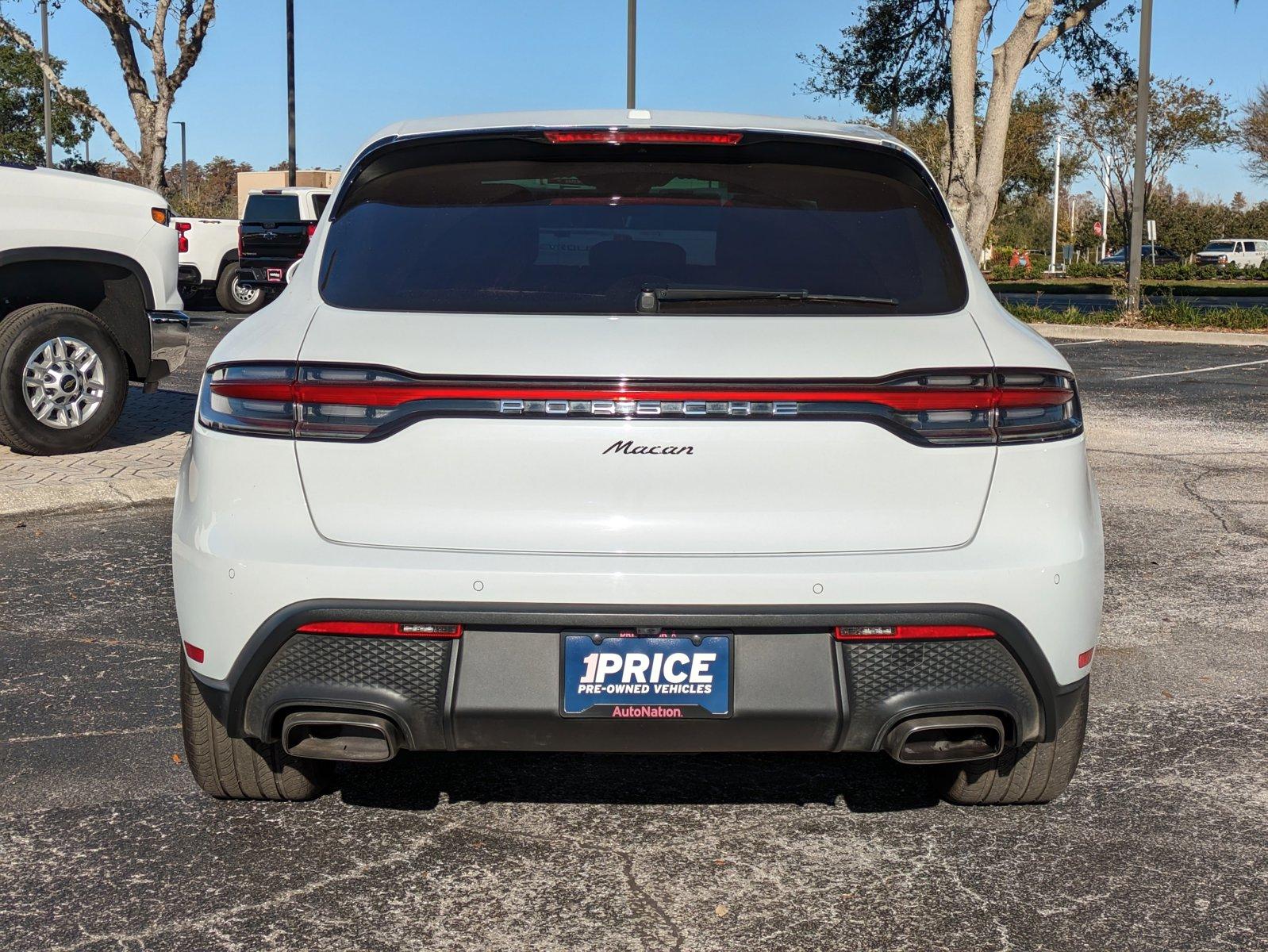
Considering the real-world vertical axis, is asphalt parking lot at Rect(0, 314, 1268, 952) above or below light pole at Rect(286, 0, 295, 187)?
below

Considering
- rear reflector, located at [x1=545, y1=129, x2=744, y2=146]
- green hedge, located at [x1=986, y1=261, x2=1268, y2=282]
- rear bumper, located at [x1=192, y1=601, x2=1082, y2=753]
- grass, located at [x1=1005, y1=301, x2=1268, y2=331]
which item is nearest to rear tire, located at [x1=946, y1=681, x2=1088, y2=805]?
rear bumper, located at [x1=192, y1=601, x2=1082, y2=753]

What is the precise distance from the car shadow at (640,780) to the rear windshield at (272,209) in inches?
767

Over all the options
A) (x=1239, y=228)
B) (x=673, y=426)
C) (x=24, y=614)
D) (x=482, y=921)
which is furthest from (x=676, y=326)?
(x=1239, y=228)

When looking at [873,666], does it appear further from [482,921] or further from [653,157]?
[653,157]

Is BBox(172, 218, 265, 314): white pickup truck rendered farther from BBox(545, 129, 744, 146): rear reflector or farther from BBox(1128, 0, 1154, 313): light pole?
BBox(545, 129, 744, 146): rear reflector

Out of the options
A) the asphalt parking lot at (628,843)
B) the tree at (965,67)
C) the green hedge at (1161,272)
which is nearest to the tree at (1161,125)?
the green hedge at (1161,272)

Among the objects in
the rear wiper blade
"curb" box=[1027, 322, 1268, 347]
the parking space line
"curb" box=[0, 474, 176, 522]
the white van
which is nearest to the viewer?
Result: the rear wiper blade

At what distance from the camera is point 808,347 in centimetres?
A: 300

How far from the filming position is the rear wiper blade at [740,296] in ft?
10.4

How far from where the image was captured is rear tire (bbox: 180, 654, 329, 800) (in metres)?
3.43

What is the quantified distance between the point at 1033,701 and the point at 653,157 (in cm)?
154

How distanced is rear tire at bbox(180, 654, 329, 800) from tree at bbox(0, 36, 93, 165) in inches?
2457

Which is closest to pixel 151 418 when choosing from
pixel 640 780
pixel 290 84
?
pixel 640 780

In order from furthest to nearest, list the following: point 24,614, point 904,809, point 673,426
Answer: point 24,614 < point 904,809 < point 673,426
